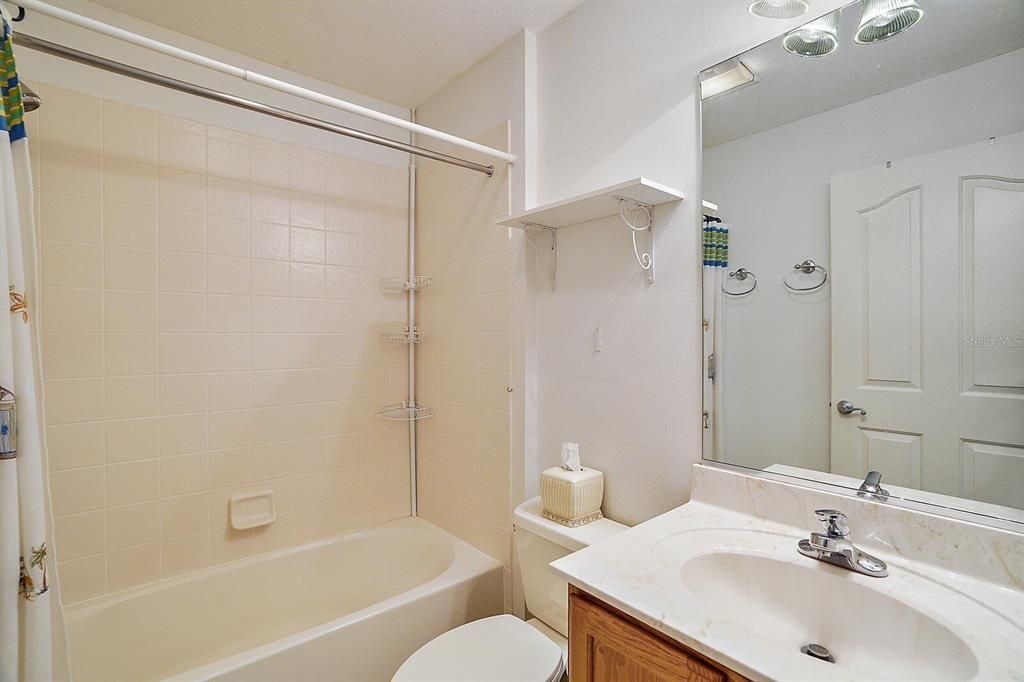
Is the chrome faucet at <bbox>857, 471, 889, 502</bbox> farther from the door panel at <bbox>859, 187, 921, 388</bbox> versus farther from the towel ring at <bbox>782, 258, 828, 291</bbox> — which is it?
the towel ring at <bbox>782, 258, 828, 291</bbox>

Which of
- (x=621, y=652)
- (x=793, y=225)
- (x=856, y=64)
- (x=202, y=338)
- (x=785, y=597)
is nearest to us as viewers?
(x=621, y=652)

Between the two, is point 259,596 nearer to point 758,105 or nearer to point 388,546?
point 388,546

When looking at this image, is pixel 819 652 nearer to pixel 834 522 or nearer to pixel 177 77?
pixel 834 522

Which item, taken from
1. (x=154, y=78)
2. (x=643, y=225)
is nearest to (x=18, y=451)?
(x=154, y=78)

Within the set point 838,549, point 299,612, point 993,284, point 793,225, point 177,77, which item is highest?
point 177,77

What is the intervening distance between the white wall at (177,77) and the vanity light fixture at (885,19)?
1.92m

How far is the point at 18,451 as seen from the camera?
40.9 inches

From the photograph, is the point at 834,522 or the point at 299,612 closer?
the point at 834,522

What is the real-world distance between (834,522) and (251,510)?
2.03 m

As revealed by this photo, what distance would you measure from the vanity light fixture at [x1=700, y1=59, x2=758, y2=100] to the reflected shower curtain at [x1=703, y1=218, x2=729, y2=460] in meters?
0.34

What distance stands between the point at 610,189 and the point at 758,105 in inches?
16.5

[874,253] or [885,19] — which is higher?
[885,19]

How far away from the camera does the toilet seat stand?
52.4 inches

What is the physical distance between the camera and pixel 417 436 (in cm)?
251
